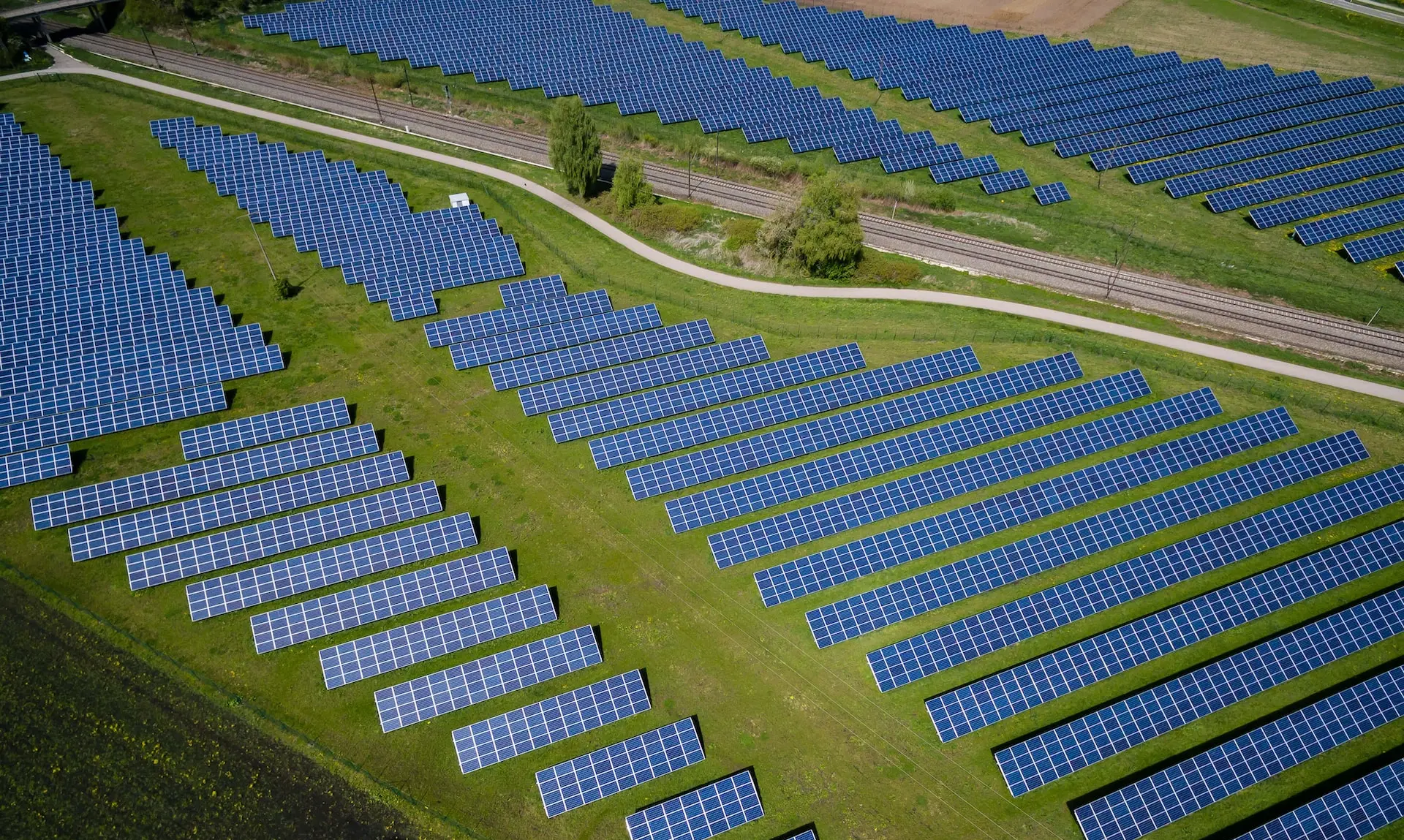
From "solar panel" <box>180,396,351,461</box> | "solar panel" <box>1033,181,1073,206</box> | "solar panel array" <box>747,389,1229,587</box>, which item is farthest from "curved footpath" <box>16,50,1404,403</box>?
"solar panel" <box>180,396,351,461</box>

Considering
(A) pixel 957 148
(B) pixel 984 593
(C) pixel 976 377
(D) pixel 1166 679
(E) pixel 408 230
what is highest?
(E) pixel 408 230

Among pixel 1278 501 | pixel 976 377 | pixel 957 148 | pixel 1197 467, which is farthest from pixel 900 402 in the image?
pixel 957 148

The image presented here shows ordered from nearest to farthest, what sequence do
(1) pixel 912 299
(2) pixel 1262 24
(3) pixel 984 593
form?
1. (3) pixel 984 593
2. (1) pixel 912 299
3. (2) pixel 1262 24

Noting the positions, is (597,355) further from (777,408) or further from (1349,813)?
(1349,813)

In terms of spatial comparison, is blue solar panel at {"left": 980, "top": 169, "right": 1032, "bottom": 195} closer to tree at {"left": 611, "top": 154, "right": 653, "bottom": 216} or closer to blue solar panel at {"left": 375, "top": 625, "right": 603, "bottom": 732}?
tree at {"left": 611, "top": 154, "right": 653, "bottom": 216}

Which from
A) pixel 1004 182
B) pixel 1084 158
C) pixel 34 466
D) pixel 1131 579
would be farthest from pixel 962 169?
pixel 34 466

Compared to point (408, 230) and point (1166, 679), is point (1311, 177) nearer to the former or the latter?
point (1166, 679)

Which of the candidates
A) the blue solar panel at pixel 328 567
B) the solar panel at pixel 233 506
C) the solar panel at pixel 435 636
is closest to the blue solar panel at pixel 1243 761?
the solar panel at pixel 435 636
